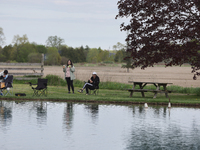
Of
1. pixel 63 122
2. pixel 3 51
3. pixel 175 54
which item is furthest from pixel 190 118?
pixel 3 51

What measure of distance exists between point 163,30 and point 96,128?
11.8m

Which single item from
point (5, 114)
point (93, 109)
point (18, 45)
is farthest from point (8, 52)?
point (5, 114)

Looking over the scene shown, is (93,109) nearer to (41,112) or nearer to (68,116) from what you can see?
(41,112)

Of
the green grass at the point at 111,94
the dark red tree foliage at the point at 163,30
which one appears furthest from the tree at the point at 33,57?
the dark red tree foliage at the point at 163,30

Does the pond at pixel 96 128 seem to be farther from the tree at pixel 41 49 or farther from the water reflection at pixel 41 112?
the tree at pixel 41 49

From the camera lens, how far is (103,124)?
11820 millimetres

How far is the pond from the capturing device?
344 inches

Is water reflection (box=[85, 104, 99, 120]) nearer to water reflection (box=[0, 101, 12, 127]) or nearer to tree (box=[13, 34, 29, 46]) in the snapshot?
water reflection (box=[0, 101, 12, 127])

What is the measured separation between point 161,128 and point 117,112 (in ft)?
12.8

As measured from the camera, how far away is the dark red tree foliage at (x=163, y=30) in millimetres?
20969

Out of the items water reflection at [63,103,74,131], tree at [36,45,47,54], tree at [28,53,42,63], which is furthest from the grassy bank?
tree at [36,45,47,54]

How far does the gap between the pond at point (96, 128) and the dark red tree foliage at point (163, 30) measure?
17.3ft

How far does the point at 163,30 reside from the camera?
21.6 m

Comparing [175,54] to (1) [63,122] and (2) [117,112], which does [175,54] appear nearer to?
(2) [117,112]
